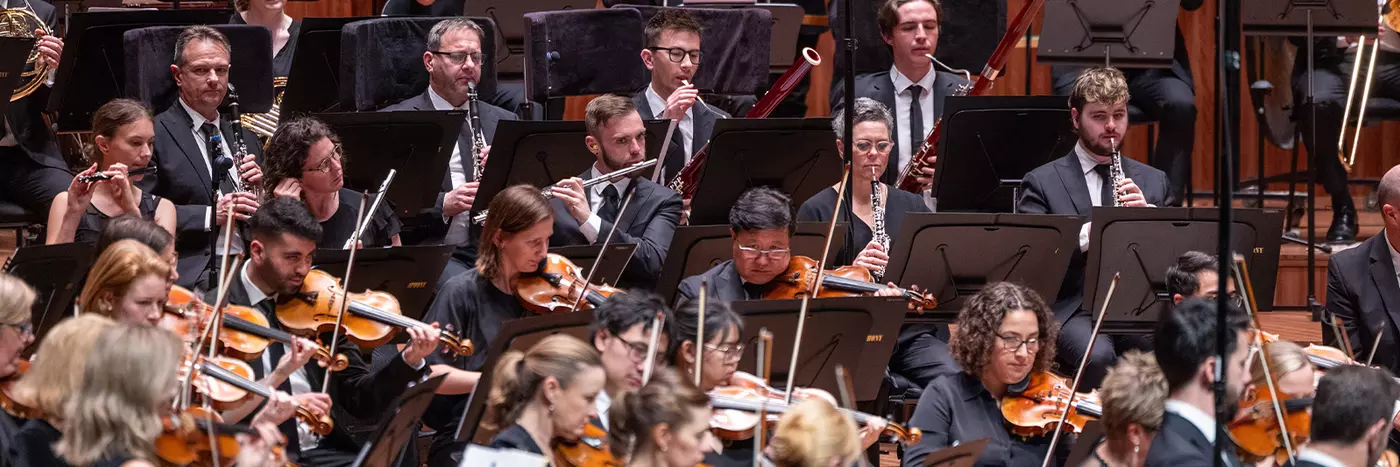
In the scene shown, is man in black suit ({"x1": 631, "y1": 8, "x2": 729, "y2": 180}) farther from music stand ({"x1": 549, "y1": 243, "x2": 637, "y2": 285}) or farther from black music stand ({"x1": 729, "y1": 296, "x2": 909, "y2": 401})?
black music stand ({"x1": 729, "y1": 296, "x2": 909, "y2": 401})

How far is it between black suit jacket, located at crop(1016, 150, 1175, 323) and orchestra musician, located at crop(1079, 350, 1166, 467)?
1.79m

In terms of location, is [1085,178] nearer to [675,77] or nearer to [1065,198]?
[1065,198]

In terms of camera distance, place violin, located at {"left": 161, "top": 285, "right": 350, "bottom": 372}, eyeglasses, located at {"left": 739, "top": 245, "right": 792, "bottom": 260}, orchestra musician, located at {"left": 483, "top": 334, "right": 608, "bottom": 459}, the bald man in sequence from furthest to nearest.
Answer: the bald man < eyeglasses, located at {"left": 739, "top": 245, "right": 792, "bottom": 260} < violin, located at {"left": 161, "top": 285, "right": 350, "bottom": 372} < orchestra musician, located at {"left": 483, "top": 334, "right": 608, "bottom": 459}

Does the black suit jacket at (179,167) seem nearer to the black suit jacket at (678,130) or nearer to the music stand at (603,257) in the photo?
the music stand at (603,257)

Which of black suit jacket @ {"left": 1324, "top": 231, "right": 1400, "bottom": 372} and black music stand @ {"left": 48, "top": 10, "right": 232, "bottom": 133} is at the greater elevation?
black music stand @ {"left": 48, "top": 10, "right": 232, "bottom": 133}

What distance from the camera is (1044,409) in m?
4.06

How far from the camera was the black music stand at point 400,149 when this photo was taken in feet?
15.3

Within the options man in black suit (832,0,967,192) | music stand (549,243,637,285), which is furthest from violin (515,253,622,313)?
man in black suit (832,0,967,192)

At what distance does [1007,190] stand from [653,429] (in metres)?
2.66

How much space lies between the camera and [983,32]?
6414 millimetres

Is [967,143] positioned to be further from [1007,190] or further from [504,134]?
[504,134]

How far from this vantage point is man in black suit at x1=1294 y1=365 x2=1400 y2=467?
304 centimetres

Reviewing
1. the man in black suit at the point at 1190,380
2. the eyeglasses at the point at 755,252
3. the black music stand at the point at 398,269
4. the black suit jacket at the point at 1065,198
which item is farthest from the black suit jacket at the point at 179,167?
the man in black suit at the point at 1190,380

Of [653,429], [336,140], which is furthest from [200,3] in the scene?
[653,429]
